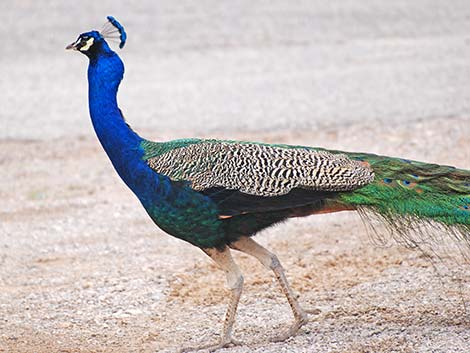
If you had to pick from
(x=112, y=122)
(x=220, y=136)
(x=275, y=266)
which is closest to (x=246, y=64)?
(x=220, y=136)

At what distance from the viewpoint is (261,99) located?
1116cm

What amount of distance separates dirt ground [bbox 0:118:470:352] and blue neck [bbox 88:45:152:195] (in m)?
0.98

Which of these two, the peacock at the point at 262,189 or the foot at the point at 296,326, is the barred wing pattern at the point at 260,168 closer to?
the peacock at the point at 262,189

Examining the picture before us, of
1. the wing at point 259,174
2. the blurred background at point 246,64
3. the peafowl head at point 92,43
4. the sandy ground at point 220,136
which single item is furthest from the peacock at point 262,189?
the blurred background at point 246,64

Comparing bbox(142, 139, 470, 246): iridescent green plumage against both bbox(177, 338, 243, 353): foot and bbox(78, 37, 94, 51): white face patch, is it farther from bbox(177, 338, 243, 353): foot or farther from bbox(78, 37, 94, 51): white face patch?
bbox(78, 37, 94, 51): white face patch

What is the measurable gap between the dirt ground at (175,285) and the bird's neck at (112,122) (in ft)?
3.31

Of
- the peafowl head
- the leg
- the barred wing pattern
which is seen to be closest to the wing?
the barred wing pattern

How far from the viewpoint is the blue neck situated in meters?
4.77

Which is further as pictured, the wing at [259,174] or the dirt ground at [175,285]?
the dirt ground at [175,285]

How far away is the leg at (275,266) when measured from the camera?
4.80 metres

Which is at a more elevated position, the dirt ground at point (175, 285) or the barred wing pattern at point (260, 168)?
the barred wing pattern at point (260, 168)

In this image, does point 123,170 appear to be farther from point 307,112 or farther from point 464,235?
point 307,112

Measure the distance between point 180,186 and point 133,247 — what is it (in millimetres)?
2365

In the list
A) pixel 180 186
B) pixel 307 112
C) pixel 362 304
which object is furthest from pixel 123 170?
pixel 307 112
